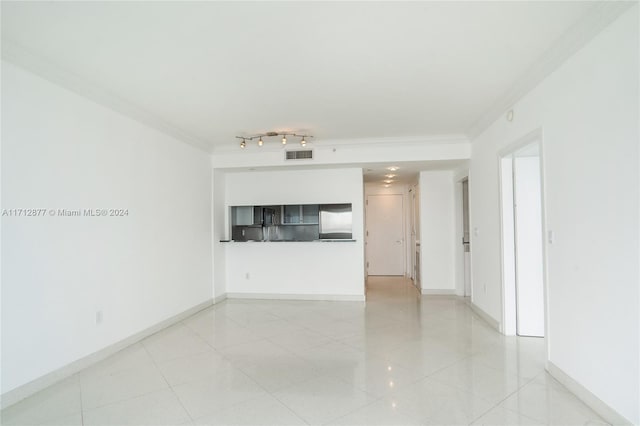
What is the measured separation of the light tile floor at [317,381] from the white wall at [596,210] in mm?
401

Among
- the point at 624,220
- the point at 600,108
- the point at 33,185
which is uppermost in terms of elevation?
the point at 600,108

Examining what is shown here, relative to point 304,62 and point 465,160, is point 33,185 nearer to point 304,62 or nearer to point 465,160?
point 304,62

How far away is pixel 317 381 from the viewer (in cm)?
284

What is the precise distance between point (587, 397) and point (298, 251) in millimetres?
4532

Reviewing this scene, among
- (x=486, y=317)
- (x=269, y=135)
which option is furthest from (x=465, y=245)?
(x=269, y=135)

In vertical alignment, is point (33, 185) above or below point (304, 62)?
below

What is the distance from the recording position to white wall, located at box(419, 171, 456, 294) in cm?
636

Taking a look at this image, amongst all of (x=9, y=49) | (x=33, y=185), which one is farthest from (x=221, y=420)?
(x=9, y=49)

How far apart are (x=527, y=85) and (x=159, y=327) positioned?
5074mm

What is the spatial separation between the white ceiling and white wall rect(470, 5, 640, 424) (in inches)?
14.2

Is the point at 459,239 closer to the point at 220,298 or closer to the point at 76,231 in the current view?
the point at 220,298

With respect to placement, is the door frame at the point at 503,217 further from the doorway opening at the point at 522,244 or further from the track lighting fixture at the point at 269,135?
the track lighting fixture at the point at 269,135

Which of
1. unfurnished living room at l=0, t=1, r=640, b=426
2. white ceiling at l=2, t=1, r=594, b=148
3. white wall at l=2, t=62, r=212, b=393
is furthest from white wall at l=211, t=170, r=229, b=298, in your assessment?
white ceiling at l=2, t=1, r=594, b=148

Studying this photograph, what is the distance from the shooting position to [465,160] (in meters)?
5.38
